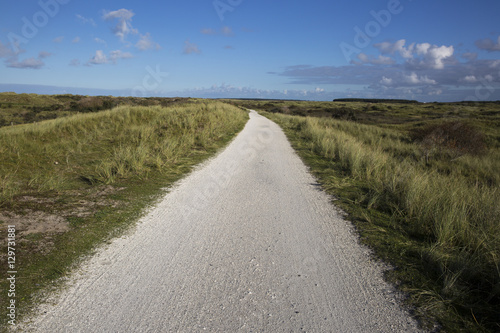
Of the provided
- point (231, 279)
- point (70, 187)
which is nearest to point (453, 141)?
point (231, 279)

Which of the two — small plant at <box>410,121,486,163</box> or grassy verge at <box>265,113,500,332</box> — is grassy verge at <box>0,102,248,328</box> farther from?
small plant at <box>410,121,486,163</box>

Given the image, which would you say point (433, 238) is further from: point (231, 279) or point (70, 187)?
point (70, 187)

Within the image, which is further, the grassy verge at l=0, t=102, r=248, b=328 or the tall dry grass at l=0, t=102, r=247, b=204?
the tall dry grass at l=0, t=102, r=247, b=204

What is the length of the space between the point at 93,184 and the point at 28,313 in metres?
4.21

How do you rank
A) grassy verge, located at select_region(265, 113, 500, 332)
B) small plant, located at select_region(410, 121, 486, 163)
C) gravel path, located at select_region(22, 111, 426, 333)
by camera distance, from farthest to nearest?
1. small plant, located at select_region(410, 121, 486, 163)
2. grassy verge, located at select_region(265, 113, 500, 332)
3. gravel path, located at select_region(22, 111, 426, 333)

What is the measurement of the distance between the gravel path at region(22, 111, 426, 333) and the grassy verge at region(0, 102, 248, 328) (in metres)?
0.42

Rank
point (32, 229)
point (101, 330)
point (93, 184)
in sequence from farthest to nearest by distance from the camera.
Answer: point (93, 184)
point (32, 229)
point (101, 330)

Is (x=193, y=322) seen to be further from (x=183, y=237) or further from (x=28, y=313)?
(x=183, y=237)

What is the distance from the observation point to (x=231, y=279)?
3.08 meters

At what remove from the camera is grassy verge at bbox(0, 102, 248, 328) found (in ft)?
11.0

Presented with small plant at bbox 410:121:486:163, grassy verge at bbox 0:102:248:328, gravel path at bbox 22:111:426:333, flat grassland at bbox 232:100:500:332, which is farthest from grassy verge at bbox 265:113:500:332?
small plant at bbox 410:121:486:163

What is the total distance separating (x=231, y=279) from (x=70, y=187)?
4768 millimetres

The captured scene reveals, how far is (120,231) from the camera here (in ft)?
13.7

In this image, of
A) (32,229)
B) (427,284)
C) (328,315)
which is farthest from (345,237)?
(32,229)
